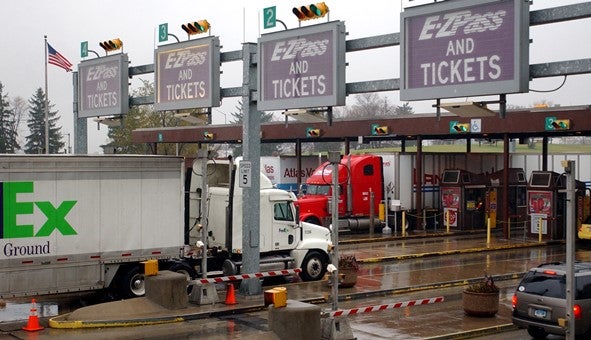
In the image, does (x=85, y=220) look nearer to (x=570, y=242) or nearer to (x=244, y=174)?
(x=244, y=174)

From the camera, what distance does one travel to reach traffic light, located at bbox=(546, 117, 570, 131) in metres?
32.2

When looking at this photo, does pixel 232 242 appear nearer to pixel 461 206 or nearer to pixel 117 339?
pixel 117 339

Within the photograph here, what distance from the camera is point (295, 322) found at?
14289 mm

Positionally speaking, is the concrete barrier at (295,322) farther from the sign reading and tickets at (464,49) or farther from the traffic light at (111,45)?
the traffic light at (111,45)

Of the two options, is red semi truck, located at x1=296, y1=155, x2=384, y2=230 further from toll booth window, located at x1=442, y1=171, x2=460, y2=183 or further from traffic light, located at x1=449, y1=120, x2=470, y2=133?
traffic light, located at x1=449, y1=120, x2=470, y2=133

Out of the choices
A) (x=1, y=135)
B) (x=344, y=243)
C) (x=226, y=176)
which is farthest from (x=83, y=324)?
(x=1, y=135)

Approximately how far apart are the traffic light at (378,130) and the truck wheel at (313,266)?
15383mm

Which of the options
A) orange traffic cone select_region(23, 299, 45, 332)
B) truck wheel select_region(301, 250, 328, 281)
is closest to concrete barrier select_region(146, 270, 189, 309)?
orange traffic cone select_region(23, 299, 45, 332)

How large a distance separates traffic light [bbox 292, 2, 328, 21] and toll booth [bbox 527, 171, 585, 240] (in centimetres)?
2127

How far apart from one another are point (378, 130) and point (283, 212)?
16240 mm

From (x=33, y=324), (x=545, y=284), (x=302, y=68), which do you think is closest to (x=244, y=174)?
(x=302, y=68)

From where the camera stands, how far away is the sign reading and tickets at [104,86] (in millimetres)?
23719

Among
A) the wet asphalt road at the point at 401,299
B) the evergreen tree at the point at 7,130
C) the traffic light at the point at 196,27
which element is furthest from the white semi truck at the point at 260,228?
the evergreen tree at the point at 7,130

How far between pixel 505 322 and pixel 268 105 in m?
7.56
